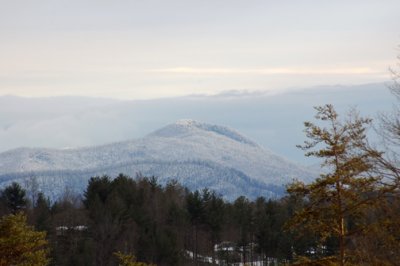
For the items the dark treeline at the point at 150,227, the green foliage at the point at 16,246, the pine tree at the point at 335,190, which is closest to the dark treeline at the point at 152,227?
the dark treeline at the point at 150,227

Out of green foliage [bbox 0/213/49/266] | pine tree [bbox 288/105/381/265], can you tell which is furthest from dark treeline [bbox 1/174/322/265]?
pine tree [bbox 288/105/381/265]

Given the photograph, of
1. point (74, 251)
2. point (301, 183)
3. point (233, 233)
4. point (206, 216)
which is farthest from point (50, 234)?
point (301, 183)

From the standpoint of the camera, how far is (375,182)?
53.7 feet

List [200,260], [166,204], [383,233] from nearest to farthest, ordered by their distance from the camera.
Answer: [383,233], [200,260], [166,204]

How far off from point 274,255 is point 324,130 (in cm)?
5586

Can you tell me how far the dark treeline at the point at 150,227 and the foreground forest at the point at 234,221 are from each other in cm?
12

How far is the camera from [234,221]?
252 feet

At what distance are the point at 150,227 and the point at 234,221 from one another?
11.3 metres

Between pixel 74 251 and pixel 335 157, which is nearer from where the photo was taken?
pixel 335 157

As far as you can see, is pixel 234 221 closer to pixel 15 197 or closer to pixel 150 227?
pixel 150 227

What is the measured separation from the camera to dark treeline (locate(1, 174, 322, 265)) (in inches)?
2451

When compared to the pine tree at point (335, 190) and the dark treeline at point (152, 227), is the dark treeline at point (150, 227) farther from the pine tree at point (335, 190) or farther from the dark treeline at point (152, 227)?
the pine tree at point (335, 190)

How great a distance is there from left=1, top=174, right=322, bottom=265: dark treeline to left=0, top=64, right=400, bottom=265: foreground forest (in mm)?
122

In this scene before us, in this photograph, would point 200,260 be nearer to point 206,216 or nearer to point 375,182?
point 206,216
